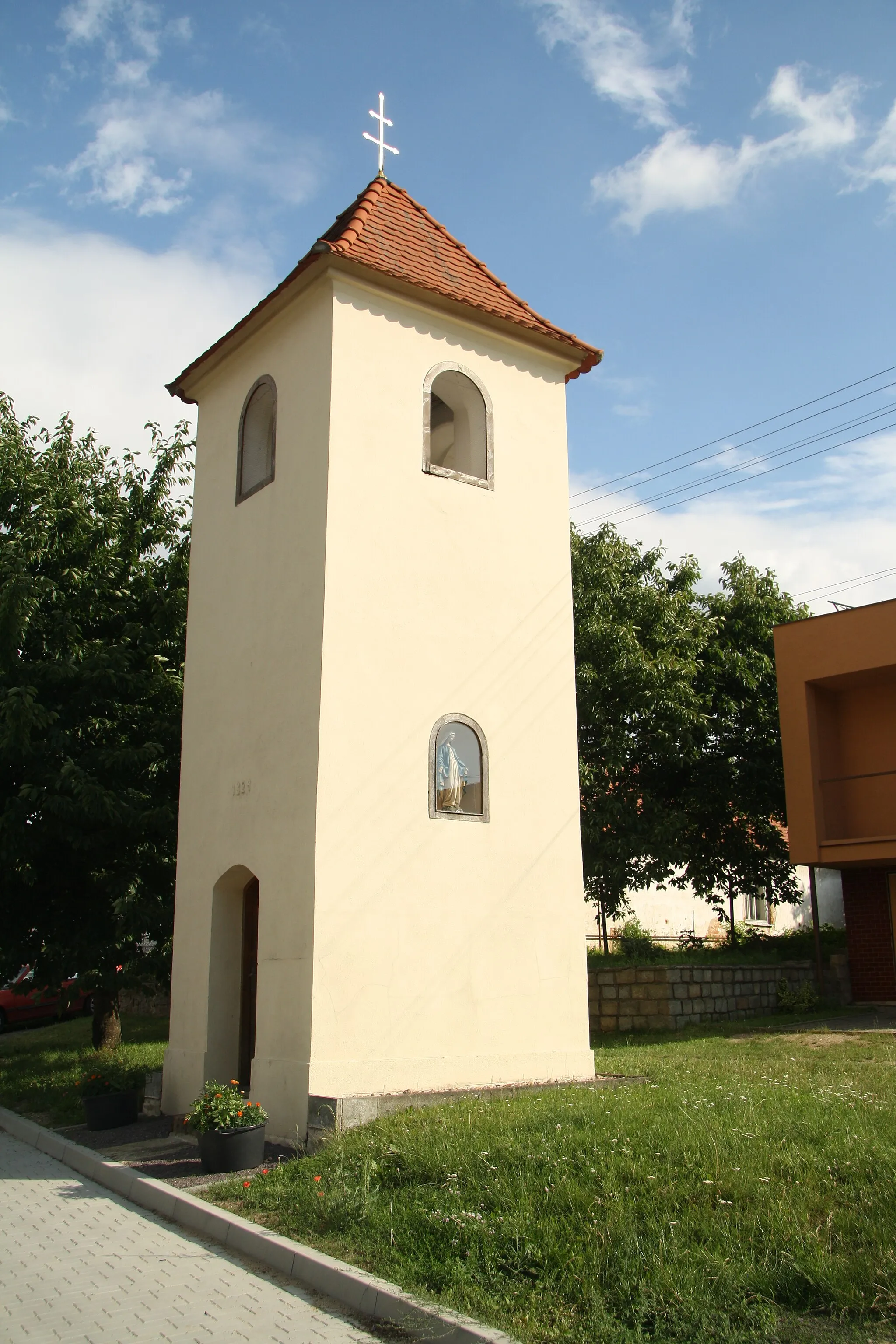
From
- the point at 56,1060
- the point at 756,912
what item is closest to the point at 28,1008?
the point at 56,1060

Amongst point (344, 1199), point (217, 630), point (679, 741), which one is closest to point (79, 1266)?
point (344, 1199)

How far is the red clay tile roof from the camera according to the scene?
10398mm

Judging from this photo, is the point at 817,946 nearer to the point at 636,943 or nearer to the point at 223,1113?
the point at 636,943

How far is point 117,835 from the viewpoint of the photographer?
527 inches

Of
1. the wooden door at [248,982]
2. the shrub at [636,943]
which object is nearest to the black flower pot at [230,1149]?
the wooden door at [248,982]

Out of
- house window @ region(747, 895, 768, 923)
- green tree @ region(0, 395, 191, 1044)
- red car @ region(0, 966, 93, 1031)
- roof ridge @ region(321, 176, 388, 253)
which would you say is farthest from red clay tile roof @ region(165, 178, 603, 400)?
house window @ region(747, 895, 768, 923)

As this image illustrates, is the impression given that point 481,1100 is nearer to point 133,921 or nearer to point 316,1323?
point 316,1323

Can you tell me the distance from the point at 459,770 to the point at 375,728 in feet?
3.29

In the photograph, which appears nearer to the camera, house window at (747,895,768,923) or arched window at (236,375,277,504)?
arched window at (236,375,277,504)

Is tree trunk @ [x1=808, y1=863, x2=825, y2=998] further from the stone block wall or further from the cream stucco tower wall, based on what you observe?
the cream stucco tower wall

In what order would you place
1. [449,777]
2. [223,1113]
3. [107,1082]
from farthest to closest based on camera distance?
[107,1082] → [449,777] → [223,1113]

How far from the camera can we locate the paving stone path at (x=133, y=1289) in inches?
196

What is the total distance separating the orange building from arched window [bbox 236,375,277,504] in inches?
414

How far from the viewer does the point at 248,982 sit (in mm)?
10570
